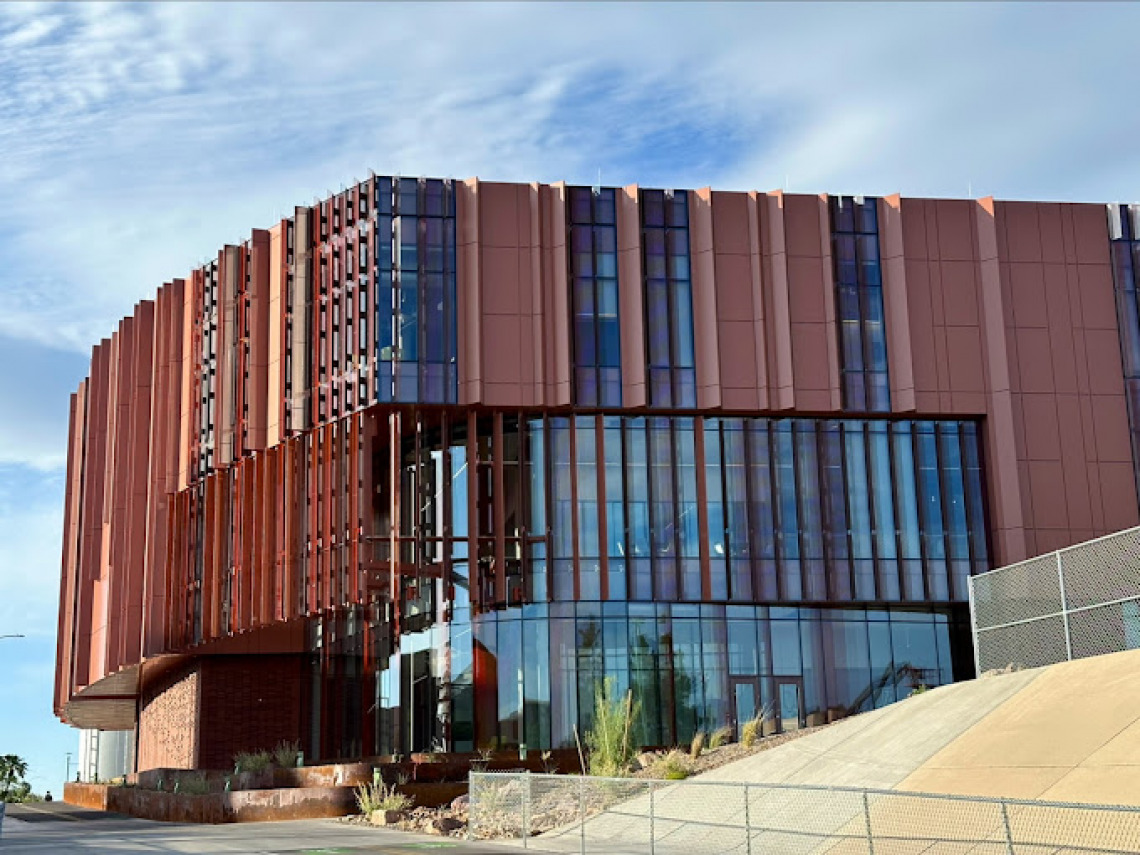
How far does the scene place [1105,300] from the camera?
49.9 m

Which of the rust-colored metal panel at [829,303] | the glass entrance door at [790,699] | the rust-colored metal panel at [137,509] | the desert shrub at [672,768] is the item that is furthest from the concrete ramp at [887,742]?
the rust-colored metal panel at [137,509]

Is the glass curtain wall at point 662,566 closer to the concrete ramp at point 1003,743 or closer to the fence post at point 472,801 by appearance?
the fence post at point 472,801

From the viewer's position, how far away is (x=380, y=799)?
33031 millimetres

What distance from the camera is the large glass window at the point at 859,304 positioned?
48375 mm

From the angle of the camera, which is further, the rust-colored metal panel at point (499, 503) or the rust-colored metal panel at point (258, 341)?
the rust-colored metal panel at point (258, 341)

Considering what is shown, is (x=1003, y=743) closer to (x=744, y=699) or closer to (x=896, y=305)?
(x=744, y=699)

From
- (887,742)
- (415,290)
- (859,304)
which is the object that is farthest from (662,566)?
(887,742)

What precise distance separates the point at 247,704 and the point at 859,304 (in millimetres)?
27176

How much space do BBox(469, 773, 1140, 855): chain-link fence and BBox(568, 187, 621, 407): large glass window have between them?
17.8 metres

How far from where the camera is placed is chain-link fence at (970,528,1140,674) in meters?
22.9

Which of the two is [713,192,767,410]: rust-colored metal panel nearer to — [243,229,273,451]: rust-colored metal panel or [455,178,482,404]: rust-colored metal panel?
[455,178,482,404]: rust-colored metal panel

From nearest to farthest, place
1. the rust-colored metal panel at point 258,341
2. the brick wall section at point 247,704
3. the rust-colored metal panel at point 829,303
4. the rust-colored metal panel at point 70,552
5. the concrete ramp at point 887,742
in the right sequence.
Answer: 1. the concrete ramp at point 887,742
2. the rust-colored metal panel at point 829,303
3. the rust-colored metal panel at point 258,341
4. the brick wall section at point 247,704
5. the rust-colored metal panel at point 70,552

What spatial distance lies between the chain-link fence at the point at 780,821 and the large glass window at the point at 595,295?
17.8 metres

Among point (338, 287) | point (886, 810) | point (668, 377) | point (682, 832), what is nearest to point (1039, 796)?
point (886, 810)
